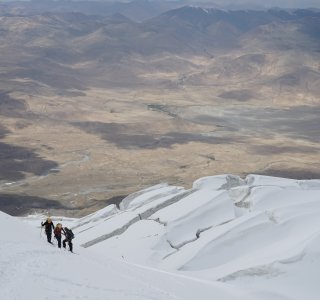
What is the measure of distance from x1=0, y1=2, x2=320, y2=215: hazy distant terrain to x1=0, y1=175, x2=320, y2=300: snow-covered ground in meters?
19.6

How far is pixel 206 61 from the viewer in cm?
18375

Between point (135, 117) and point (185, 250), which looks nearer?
point (185, 250)

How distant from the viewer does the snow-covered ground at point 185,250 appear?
44.7 feet

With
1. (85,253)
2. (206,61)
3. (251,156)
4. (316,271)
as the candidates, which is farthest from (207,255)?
(206,61)

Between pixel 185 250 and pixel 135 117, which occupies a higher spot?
pixel 185 250

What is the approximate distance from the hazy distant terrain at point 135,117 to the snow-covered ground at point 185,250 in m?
19.6

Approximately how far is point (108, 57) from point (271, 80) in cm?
5572

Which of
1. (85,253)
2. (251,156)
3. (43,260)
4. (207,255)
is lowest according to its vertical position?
(251,156)

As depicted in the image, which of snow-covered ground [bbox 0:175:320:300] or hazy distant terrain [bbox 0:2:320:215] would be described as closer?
snow-covered ground [bbox 0:175:320:300]

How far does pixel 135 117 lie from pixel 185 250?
7455 centimetres

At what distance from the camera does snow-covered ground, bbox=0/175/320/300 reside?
13.6m

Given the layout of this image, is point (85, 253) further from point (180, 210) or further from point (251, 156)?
A: point (251, 156)

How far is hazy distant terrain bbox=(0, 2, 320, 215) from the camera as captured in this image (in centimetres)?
5962

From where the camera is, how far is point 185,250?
78.4 ft
